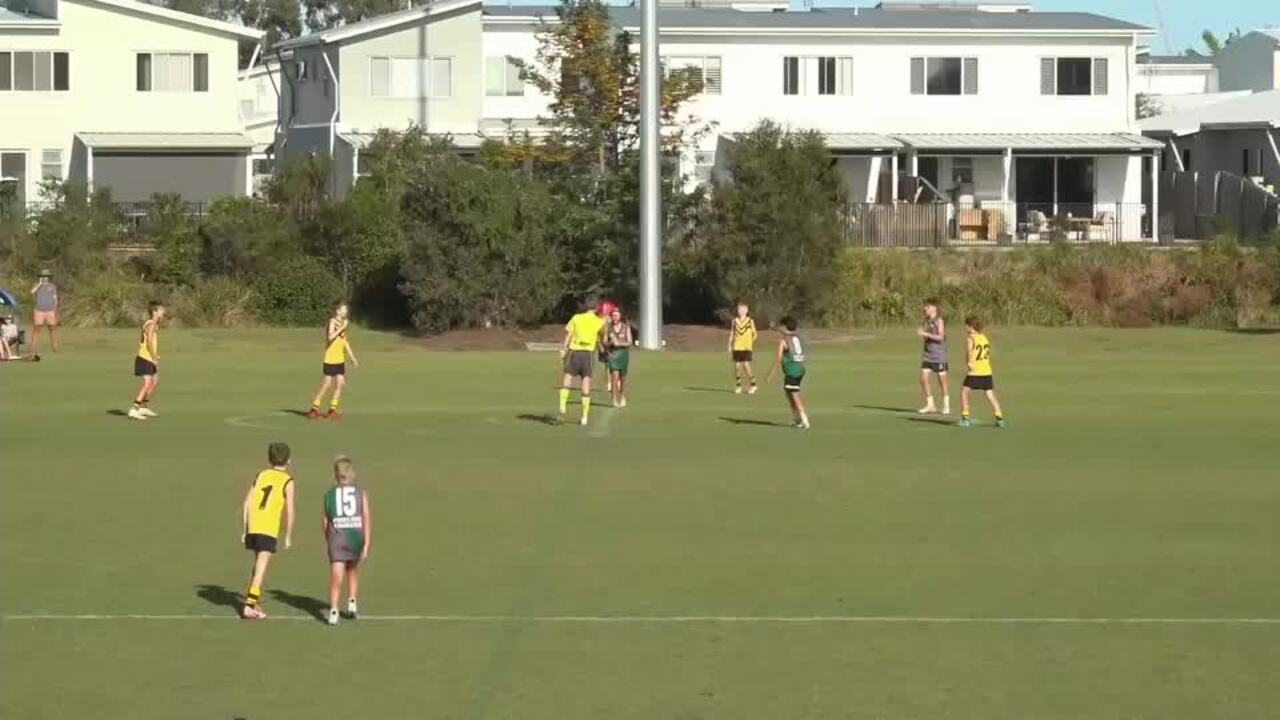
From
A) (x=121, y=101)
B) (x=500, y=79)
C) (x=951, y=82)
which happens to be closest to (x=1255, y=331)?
(x=951, y=82)

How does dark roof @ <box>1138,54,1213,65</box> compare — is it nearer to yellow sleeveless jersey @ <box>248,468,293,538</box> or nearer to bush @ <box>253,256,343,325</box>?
bush @ <box>253,256,343,325</box>

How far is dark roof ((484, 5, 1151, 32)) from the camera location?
6731 centimetres

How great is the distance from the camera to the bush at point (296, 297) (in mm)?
51594

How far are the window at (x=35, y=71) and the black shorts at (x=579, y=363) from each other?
42.7 m

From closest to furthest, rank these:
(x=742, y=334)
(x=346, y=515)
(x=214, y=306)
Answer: (x=346, y=515) → (x=742, y=334) → (x=214, y=306)

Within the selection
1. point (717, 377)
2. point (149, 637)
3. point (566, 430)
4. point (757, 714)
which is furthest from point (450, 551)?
point (717, 377)

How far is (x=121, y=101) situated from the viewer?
6775cm

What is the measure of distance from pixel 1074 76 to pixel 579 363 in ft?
140

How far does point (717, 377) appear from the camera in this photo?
38.8 m

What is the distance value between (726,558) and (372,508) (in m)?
4.56

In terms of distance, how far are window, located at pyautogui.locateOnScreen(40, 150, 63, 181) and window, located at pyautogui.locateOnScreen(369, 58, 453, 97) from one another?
10.1 meters

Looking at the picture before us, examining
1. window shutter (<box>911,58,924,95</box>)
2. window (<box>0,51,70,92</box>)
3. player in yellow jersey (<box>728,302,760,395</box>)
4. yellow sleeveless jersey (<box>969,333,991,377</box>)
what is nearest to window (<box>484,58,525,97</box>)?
window shutter (<box>911,58,924,95</box>)

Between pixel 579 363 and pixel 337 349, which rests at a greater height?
pixel 337 349

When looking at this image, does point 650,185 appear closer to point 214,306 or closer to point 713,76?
point 214,306
